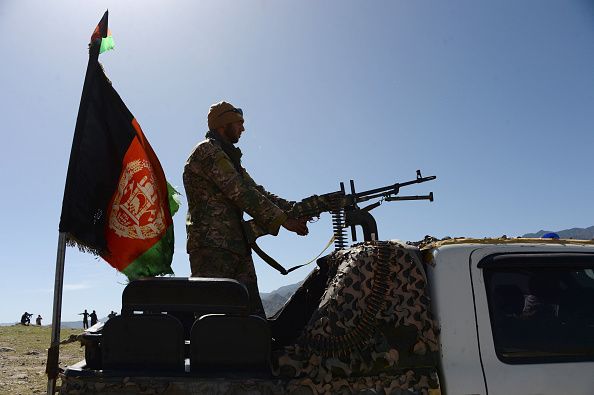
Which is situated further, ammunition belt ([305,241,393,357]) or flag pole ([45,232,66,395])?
flag pole ([45,232,66,395])

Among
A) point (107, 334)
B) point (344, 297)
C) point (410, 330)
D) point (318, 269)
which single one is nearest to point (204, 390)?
point (107, 334)

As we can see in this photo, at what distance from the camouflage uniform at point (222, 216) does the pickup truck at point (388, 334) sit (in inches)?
43.8

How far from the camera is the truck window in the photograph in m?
2.66

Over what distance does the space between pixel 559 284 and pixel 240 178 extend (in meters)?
2.11

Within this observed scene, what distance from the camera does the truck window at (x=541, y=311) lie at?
105 inches

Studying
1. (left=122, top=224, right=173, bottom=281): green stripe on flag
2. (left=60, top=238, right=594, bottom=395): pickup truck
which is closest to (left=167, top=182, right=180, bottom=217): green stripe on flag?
(left=122, top=224, right=173, bottom=281): green stripe on flag

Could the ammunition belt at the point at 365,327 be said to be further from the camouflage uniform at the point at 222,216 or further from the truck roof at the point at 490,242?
the camouflage uniform at the point at 222,216

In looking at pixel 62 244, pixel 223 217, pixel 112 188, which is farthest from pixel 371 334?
pixel 112 188

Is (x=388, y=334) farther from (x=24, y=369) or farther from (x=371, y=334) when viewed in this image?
(x=24, y=369)

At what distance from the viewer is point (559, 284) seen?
287cm

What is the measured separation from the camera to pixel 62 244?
321 centimetres

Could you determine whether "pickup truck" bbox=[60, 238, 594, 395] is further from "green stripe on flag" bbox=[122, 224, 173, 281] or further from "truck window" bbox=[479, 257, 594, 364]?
"green stripe on flag" bbox=[122, 224, 173, 281]

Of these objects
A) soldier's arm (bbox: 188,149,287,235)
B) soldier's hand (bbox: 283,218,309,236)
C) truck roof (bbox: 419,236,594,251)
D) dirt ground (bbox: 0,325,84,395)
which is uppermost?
soldier's arm (bbox: 188,149,287,235)

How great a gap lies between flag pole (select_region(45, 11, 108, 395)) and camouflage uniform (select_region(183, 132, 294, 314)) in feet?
2.70
